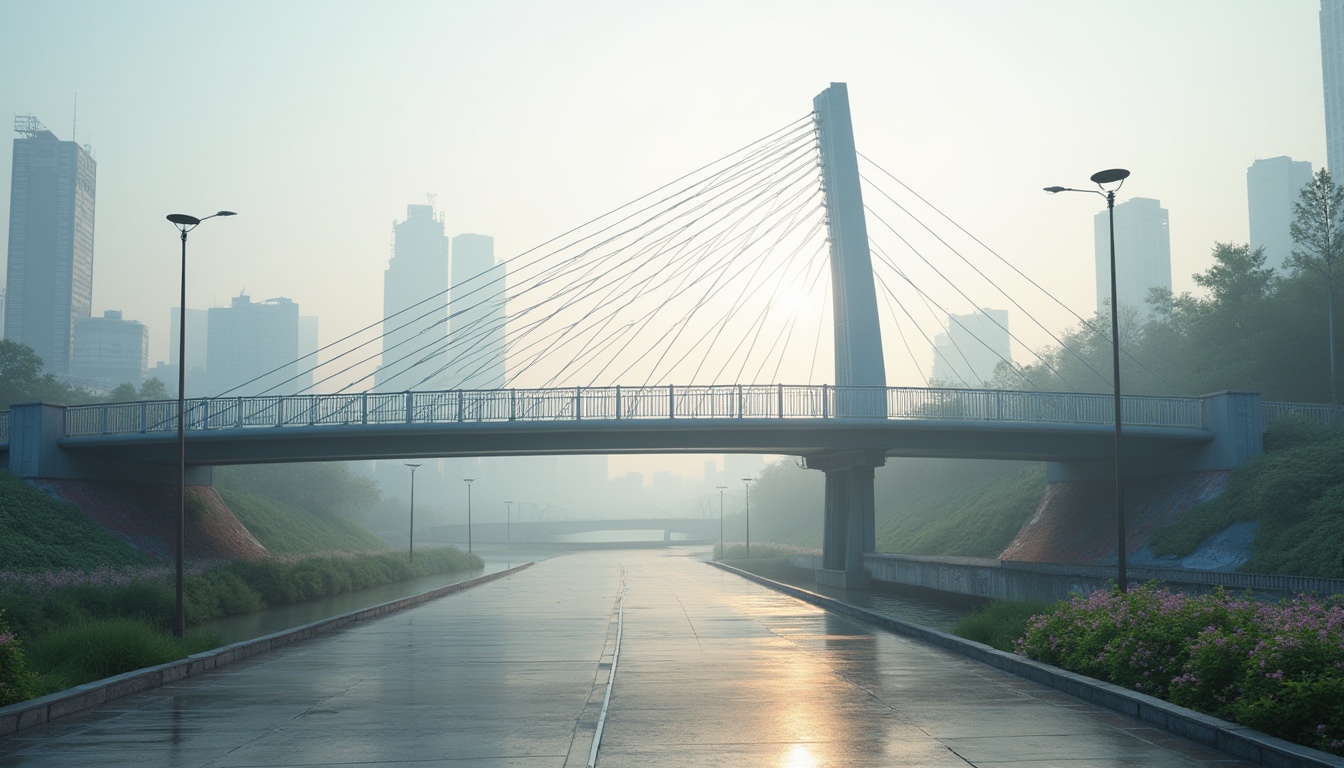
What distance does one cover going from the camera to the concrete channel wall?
23394mm

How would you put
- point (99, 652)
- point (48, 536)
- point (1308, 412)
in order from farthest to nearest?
1. point (1308, 412)
2. point (48, 536)
3. point (99, 652)

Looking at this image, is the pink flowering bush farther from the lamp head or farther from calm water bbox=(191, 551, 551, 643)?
the lamp head

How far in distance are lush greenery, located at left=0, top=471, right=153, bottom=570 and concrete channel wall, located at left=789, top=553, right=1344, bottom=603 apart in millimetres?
26374

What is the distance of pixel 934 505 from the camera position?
78.3 metres

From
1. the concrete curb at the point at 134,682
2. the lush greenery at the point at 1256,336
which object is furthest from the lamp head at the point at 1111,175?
the lush greenery at the point at 1256,336

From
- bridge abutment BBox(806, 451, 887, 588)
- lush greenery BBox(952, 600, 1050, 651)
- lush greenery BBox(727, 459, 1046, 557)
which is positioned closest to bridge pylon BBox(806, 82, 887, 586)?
bridge abutment BBox(806, 451, 887, 588)

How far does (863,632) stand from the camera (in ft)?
86.0

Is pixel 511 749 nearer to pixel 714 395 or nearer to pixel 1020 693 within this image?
pixel 1020 693

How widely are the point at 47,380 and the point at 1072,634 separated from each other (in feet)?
334

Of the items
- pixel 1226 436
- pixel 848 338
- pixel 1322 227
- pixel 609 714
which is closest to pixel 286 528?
pixel 848 338

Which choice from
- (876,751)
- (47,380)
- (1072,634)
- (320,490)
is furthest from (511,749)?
(47,380)

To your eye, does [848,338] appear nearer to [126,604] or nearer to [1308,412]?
[1308,412]

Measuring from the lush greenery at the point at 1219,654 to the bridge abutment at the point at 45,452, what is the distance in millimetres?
37849

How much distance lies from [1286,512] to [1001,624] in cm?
→ 1910
